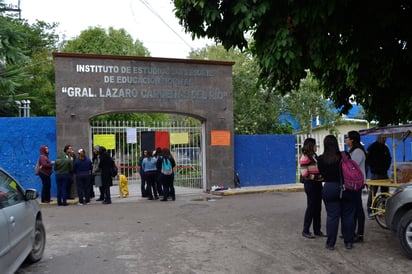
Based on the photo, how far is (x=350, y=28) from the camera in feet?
19.6

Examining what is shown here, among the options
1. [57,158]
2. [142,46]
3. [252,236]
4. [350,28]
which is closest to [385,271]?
[252,236]

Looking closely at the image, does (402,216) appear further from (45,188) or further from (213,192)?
(45,188)

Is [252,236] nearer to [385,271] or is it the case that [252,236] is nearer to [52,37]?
[385,271]

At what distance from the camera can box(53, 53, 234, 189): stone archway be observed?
1255 centimetres

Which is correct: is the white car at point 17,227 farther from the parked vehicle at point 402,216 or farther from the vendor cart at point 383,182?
the vendor cart at point 383,182

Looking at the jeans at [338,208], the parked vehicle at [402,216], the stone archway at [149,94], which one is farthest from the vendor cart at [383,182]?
the stone archway at [149,94]

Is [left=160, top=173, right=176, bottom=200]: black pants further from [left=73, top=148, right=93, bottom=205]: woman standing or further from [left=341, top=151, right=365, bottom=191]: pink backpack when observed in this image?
[left=341, top=151, right=365, bottom=191]: pink backpack

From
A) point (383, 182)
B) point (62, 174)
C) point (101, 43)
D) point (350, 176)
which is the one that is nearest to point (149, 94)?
point (62, 174)

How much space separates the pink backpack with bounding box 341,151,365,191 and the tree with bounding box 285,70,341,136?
14558mm

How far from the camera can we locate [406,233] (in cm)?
571

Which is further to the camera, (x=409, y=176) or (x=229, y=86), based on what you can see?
(x=229, y=86)

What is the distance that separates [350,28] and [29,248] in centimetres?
530

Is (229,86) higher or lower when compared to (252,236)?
higher

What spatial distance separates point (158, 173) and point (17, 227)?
777 centimetres
